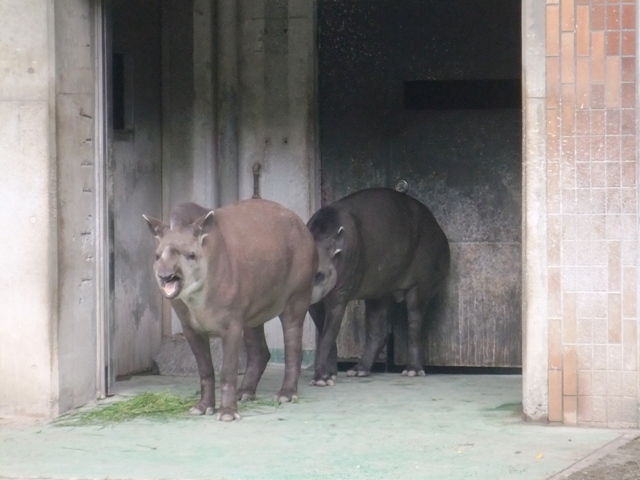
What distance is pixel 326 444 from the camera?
7344mm

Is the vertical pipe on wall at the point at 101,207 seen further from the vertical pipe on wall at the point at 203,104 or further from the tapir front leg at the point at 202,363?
the vertical pipe on wall at the point at 203,104

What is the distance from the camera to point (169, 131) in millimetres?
11070

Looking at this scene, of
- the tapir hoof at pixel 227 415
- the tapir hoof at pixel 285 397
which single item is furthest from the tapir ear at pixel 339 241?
the tapir hoof at pixel 227 415

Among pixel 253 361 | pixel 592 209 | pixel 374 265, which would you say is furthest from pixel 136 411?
pixel 592 209

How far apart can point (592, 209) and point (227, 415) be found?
2.56m

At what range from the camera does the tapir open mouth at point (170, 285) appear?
7672mm

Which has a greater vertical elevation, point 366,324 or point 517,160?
point 517,160

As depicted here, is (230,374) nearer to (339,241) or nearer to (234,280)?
(234,280)

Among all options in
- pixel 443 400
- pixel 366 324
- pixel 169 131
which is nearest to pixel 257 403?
pixel 443 400

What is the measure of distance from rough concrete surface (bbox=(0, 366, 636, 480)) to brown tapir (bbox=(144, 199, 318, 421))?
278 millimetres

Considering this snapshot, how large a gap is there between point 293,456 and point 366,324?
12.8 ft

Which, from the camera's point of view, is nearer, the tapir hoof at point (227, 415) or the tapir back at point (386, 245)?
the tapir hoof at point (227, 415)

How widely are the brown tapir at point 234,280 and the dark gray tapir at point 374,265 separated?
742 millimetres

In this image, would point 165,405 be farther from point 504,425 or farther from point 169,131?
point 169,131
